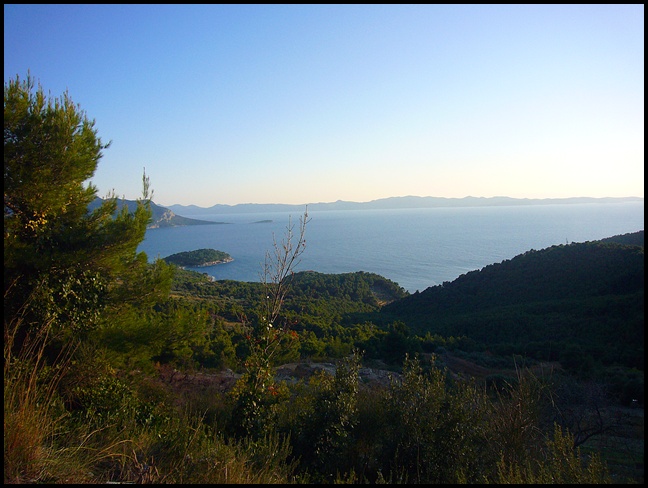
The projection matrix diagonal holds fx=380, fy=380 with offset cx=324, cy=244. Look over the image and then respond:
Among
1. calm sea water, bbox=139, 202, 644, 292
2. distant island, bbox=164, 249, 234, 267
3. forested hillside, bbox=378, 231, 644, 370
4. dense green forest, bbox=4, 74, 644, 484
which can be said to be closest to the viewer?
dense green forest, bbox=4, 74, 644, 484

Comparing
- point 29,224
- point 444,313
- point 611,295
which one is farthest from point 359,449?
point 444,313

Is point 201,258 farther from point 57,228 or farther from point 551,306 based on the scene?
point 57,228

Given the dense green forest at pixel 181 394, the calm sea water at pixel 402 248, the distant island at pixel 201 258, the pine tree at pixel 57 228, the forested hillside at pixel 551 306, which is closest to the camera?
the dense green forest at pixel 181 394

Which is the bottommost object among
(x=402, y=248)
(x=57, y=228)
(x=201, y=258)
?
(x=201, y=258)

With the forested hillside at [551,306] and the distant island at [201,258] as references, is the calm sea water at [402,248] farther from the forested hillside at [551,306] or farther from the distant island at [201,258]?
the forested hillside at [551,306]

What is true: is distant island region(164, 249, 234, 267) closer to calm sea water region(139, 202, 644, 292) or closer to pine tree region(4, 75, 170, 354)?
calm sea water region(139, 202, 644, 292)

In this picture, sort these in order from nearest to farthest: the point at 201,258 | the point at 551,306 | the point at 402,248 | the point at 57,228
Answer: the point at 57,228, the point at 551,306, the point at 201,258, the point at 402,248

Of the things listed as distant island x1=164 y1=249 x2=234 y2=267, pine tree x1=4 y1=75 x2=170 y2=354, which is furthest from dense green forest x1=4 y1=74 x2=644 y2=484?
distant island x1=164 y1=249 x2=234 y2=267

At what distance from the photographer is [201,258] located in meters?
62.3

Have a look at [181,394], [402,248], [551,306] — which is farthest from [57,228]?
[402,248]

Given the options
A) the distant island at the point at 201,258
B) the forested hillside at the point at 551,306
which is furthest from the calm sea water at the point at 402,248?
the forested hillside at the point at 551,306

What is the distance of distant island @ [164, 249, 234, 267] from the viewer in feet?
200

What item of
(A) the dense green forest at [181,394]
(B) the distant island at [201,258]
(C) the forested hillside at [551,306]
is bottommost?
(B) the distant island at [201,258]

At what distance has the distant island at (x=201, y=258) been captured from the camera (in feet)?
200
